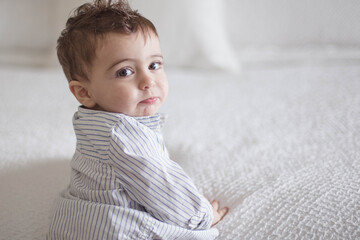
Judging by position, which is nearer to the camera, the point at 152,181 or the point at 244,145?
the point at 152,181

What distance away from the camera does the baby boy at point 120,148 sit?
656 millimetres

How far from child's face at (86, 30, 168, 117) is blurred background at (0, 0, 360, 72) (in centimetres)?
84

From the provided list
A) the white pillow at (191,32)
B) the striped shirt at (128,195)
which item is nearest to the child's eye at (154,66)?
the striped shirt at (128,195)

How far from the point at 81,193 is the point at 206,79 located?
922mm

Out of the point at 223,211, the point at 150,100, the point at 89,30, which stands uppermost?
the point at 89,30

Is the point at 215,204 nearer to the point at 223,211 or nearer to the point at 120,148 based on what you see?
the point at 223,211

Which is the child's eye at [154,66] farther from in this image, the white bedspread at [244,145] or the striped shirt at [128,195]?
the white bedspread at [244,145]

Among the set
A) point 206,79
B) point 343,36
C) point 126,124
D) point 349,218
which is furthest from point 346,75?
point 126,124

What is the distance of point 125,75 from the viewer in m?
0.71

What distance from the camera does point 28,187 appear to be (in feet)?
2.84

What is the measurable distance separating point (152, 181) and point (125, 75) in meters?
0.21

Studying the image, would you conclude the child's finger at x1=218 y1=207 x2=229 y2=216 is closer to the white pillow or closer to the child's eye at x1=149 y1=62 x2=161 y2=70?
the child's eye at x1=149 y1=62 x2=161 y2=70

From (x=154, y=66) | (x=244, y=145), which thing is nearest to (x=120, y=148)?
(x=154, y=66)

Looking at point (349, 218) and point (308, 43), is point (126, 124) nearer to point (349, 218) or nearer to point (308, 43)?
point (349, 218)
